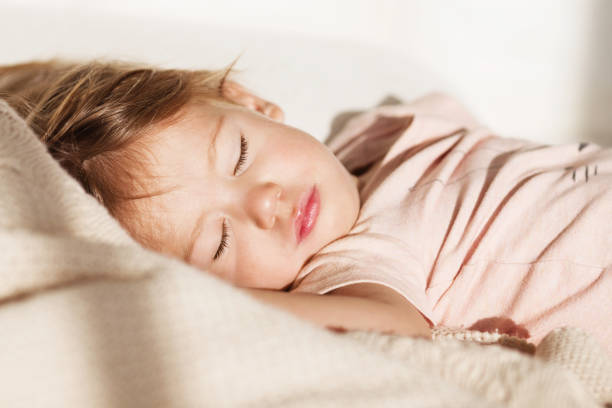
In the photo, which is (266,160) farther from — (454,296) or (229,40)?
(229,40)

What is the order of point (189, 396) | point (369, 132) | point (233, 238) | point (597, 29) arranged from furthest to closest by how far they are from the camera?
1. point (597, 29)
2. point (369, 132)
3. point (233, 238)
4. point (189, 396)

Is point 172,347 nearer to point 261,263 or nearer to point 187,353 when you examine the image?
point 187,353

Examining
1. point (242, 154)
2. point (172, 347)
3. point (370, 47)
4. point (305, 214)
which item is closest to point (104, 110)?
point (242, 154)

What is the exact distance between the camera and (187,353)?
1.42ft

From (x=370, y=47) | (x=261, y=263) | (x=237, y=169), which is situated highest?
(x=370, y=47)

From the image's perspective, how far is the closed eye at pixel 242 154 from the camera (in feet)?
2.48

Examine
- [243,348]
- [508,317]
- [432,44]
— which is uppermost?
[432,44]

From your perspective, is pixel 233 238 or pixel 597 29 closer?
pixel 233 238

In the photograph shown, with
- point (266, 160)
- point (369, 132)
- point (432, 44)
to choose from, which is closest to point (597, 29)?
point (432, 44)

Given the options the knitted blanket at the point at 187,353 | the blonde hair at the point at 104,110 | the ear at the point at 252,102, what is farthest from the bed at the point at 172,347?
the ear at the point at 252,102

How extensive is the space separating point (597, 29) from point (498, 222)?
0.80 m

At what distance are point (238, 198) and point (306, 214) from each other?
93 mm

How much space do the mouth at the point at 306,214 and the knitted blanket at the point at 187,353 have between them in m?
0.28

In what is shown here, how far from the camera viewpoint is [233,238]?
74 cm
